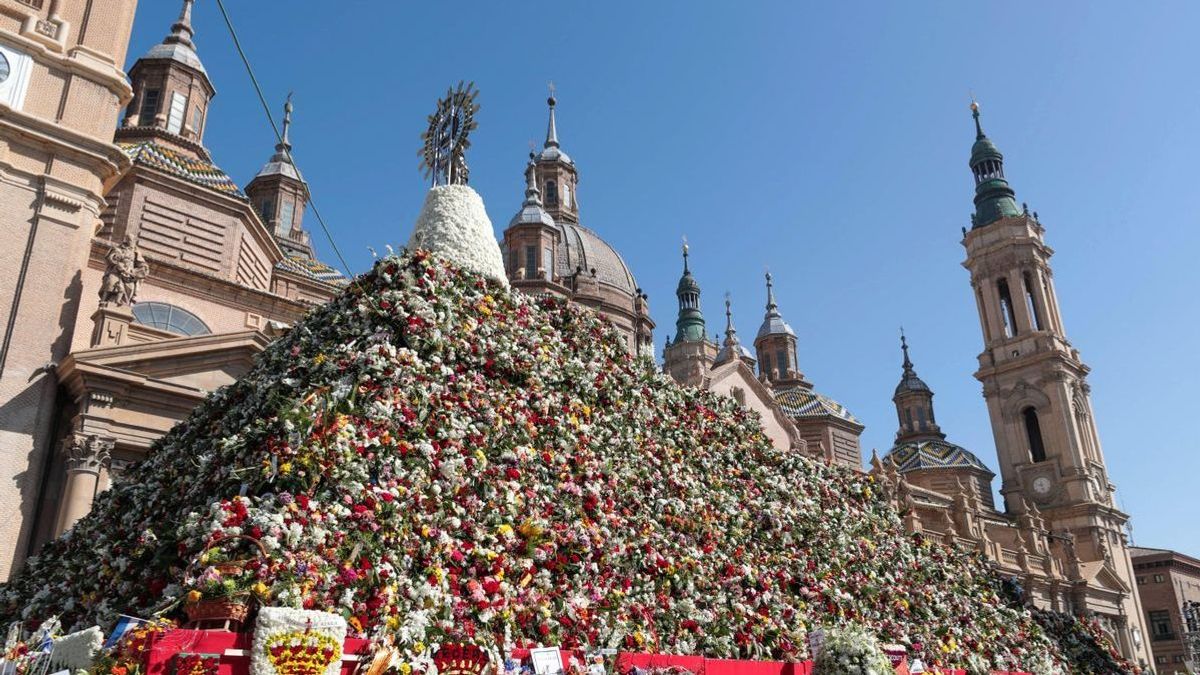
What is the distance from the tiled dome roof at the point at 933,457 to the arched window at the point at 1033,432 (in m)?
4.15

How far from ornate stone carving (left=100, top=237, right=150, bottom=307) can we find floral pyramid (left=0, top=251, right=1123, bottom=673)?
10083 mm

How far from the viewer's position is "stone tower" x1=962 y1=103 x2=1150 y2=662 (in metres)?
61.3

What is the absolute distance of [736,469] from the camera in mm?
15344

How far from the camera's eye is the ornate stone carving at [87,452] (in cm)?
1898

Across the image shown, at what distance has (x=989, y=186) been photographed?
71.6 meters

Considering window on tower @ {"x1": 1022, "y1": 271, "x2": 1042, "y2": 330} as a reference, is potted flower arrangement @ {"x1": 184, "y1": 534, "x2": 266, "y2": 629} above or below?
below

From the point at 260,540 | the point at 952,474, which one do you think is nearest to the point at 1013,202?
the point at 952,474

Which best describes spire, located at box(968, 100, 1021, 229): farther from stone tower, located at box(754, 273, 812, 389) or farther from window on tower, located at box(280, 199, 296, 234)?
window on tower, located at box(280, 199, 296, 234)

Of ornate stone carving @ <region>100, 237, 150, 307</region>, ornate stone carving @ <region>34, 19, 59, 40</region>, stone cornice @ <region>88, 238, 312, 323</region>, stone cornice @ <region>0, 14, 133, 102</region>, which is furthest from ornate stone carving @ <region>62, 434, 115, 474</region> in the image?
ornate stone carving @ <region>34, 19, 59, 40</region>

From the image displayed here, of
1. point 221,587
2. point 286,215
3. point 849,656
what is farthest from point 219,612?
point 286,215

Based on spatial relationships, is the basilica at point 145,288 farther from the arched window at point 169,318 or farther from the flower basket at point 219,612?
the flower basket at point 219,612

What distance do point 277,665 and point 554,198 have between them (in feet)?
216

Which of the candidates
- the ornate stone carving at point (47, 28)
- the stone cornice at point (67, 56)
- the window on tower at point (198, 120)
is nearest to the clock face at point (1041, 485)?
the window on tower at point (198, 120)

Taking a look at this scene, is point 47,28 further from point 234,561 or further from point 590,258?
point 590,258
